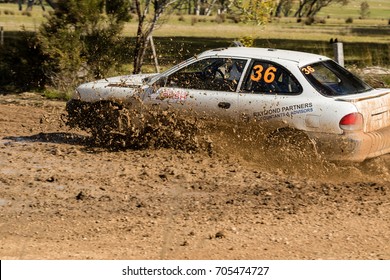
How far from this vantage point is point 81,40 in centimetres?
1939

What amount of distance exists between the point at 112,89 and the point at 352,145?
3.67m

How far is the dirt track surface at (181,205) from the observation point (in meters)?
8.17

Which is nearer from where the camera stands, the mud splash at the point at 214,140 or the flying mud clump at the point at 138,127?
the mud splash at the point at 214,140

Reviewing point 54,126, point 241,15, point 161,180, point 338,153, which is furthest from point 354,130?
point 241,15

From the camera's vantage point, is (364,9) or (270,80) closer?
(270,80)

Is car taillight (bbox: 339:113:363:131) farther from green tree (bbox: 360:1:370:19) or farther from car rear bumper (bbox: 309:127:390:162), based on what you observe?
green tree (bbox: 360:1:370:19)

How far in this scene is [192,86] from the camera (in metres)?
12.1

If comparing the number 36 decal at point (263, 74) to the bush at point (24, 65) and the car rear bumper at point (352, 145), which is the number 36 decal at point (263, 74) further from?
the bush at point (24, 65)

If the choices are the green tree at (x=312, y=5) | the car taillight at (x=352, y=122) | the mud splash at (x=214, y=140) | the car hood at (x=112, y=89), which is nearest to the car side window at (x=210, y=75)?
the mud splash at (x=214, y=140)

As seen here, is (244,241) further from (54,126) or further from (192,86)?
(54,126)

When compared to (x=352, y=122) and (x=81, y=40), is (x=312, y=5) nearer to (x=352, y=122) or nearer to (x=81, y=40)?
(x=81, y=40)

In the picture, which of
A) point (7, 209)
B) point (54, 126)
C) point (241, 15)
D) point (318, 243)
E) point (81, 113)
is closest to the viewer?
point (318, 243)

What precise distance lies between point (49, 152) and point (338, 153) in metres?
4.01

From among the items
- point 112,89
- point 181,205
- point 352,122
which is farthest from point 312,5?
point 181,205
